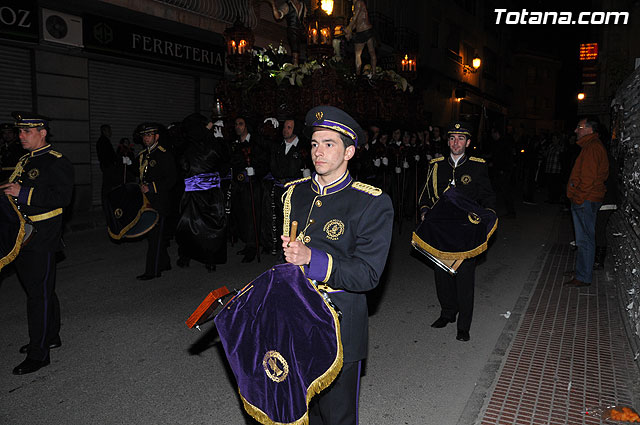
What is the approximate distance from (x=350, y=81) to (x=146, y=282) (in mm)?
6079

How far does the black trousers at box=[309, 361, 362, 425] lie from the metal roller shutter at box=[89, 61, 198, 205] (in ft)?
43.2

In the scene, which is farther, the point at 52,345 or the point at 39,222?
the point at 52,345

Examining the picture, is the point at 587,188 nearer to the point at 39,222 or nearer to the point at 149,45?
the point at 39,222

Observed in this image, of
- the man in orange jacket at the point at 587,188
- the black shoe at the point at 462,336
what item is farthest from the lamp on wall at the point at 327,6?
the black shoe at the point at 462,336

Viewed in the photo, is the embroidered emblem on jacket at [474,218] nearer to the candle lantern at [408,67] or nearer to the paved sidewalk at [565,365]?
the paved sidewalk at [565,365]

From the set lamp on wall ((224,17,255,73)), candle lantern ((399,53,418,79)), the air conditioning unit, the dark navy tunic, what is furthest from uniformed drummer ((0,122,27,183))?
candle lantern ((399,53,418,79))

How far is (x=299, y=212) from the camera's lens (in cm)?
279

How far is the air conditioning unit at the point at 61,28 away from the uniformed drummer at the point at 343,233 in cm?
1230

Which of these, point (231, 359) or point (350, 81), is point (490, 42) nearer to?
point (350, 81)

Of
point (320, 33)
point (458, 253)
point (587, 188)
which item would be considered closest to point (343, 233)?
point (458, 253)

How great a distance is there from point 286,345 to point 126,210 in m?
5.56

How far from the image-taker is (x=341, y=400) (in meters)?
2.68

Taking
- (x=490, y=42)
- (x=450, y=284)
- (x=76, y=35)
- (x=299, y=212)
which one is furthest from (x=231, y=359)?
(x=490, y=42)

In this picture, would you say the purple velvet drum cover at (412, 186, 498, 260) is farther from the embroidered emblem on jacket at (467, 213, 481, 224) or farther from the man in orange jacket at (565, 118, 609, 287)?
the man in orange jacket at (565, 118, 609, 287)
